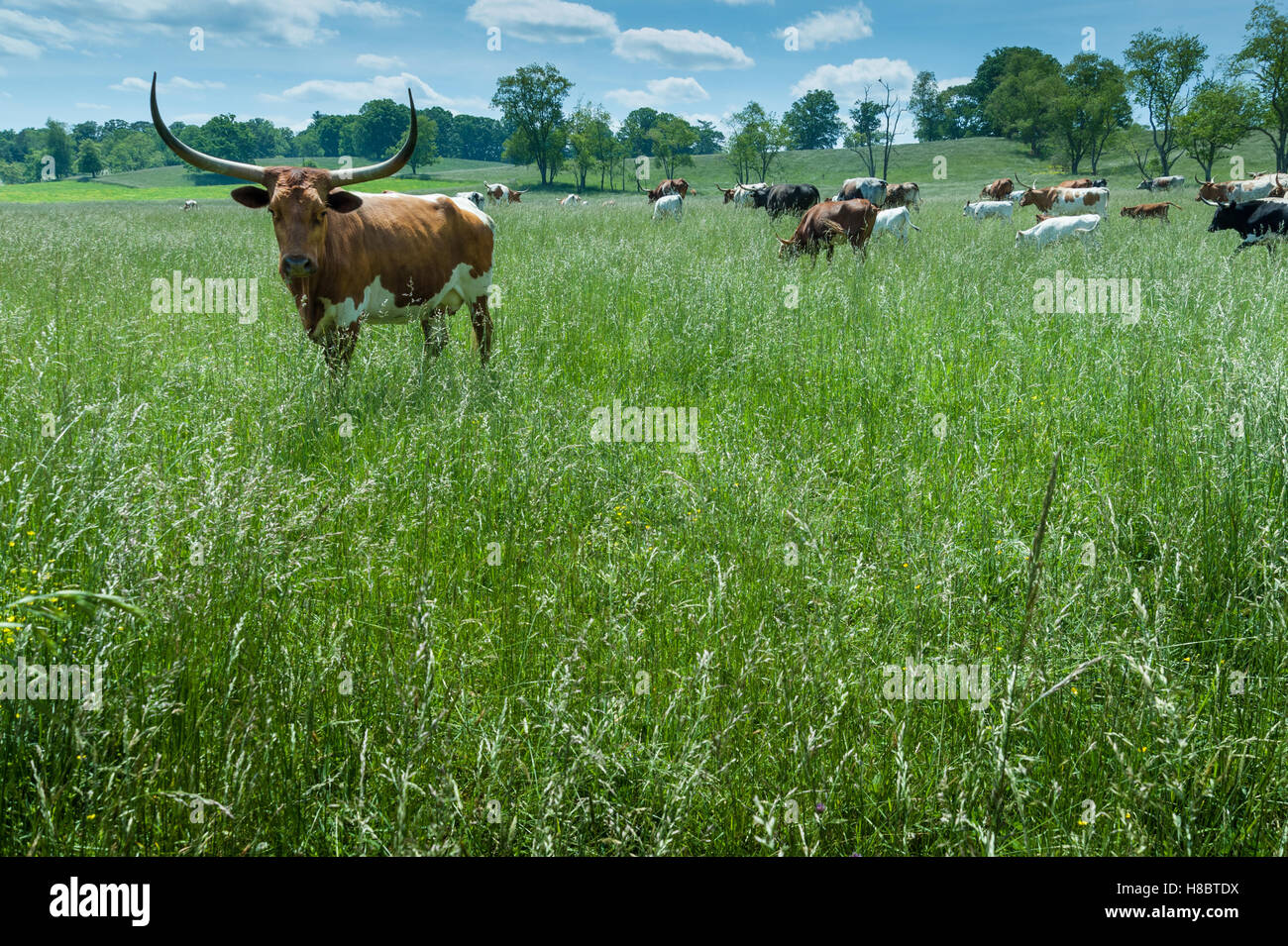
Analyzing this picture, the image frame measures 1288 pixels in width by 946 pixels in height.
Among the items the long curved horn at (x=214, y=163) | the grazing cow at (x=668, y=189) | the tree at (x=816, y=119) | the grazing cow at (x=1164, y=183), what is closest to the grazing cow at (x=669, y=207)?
the grazing cow at (x=668, y=189)

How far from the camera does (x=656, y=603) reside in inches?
100

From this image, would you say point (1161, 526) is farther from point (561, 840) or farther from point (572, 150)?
point (572, 150)

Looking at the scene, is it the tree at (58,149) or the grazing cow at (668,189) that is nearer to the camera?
the grazing cow at (668,189)

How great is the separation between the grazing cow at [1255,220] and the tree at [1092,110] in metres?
59.0

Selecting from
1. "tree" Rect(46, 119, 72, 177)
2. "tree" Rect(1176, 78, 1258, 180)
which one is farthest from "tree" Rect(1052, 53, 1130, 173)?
"tree" Rect(46, 119, 72, 177)

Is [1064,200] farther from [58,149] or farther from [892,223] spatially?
[58,149]

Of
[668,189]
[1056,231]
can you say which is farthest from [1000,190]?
[1056,231]

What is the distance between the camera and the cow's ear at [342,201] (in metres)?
5.05

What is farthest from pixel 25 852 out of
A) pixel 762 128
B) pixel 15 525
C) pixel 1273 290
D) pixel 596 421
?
pixel 762 128

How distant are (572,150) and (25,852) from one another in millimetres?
99026

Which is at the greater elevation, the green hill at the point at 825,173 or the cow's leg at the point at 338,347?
the green hill at the point at 825,173

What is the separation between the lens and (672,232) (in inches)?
579

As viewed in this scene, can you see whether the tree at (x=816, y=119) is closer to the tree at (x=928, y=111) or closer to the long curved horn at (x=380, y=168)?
the tree at (x=928, y=111)

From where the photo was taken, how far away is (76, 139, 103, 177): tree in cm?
9861
